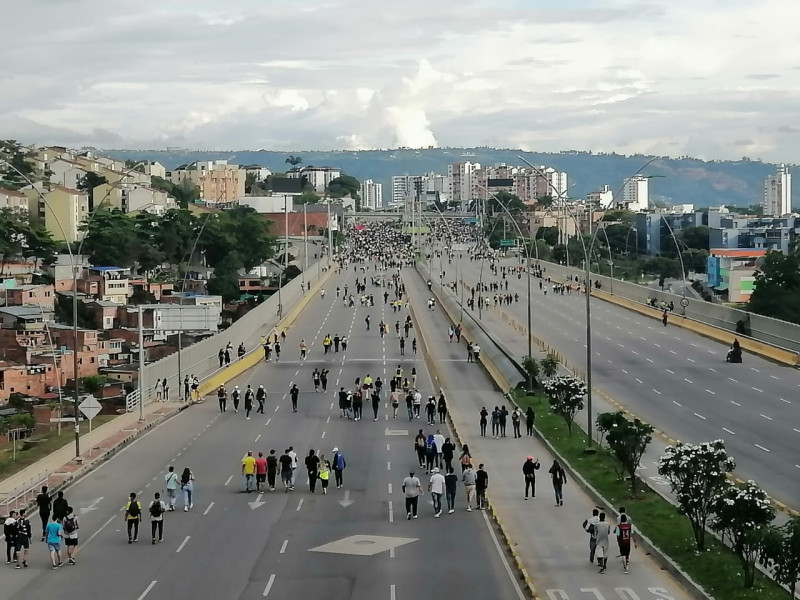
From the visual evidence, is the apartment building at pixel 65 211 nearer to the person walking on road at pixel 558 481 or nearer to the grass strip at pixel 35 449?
the grass strip at pixel 35 449

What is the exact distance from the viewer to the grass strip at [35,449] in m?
33.9

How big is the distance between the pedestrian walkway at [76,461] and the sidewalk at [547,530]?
29.4 feet

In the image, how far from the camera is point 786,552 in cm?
1691

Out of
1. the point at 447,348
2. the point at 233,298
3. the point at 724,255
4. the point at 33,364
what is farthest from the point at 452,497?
the point at 724,255

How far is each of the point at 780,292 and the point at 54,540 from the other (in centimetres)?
7909

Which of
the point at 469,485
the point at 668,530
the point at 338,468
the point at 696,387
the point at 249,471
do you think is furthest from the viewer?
the point at 696,387

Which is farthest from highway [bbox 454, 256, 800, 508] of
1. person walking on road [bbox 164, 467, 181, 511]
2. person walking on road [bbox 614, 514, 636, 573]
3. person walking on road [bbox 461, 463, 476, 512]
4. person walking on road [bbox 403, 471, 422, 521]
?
person walking on road [bbox 164, 467, 181, 511]

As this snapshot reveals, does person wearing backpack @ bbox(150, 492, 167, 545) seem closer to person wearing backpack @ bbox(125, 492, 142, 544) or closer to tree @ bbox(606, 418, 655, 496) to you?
person wearing backpack @ bbox(125, 492, 142, 544)

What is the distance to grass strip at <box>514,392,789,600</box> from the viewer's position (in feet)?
61.3

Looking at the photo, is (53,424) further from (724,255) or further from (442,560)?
(724,255)

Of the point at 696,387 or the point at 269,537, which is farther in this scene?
the point at 696,387

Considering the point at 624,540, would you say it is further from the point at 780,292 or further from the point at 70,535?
the point at 780,292

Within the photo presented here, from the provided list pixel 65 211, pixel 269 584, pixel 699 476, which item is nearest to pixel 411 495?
pixel 269 584

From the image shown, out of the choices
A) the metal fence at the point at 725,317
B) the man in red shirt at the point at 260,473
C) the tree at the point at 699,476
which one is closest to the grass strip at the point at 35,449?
the man in red shirt at the point at 260,473
